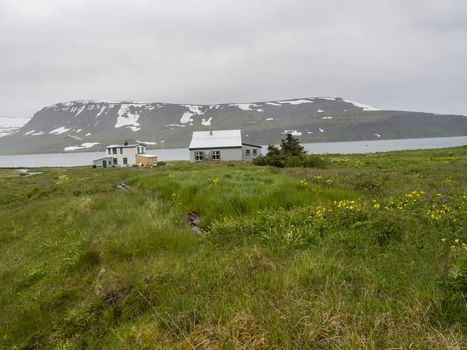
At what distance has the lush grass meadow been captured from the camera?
3229mm

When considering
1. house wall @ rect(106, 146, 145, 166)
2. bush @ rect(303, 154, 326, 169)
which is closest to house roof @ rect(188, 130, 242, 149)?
house wall @ rect(106, 146, 145, 166)

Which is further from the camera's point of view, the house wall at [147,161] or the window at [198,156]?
the house wall at [147,161]

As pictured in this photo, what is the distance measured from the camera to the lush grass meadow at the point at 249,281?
323cm

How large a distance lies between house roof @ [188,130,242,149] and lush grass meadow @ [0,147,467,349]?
50.0 meters

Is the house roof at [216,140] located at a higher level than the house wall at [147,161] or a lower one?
higher

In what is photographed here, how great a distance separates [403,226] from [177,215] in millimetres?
5873

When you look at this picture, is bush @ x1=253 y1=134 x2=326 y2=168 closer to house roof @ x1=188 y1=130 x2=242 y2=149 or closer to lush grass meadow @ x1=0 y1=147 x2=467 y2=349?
lush grass meadow @ x1=0 y1=147 x2=467 y2=349

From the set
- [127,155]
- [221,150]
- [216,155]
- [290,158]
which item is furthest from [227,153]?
[290,158]

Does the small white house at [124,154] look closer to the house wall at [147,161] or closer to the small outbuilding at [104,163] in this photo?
the small outbuilding at [104,163]

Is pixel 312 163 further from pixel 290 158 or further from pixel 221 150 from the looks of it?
pixel 221 150

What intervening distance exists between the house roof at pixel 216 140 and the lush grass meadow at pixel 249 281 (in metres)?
50.0

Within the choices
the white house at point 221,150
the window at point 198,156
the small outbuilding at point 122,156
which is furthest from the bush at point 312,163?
the small outbuilding at point 122,156

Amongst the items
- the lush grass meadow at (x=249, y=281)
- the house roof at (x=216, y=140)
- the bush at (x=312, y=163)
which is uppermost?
the house roof at (x=216, y=140)

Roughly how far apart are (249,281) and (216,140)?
58431 mm
